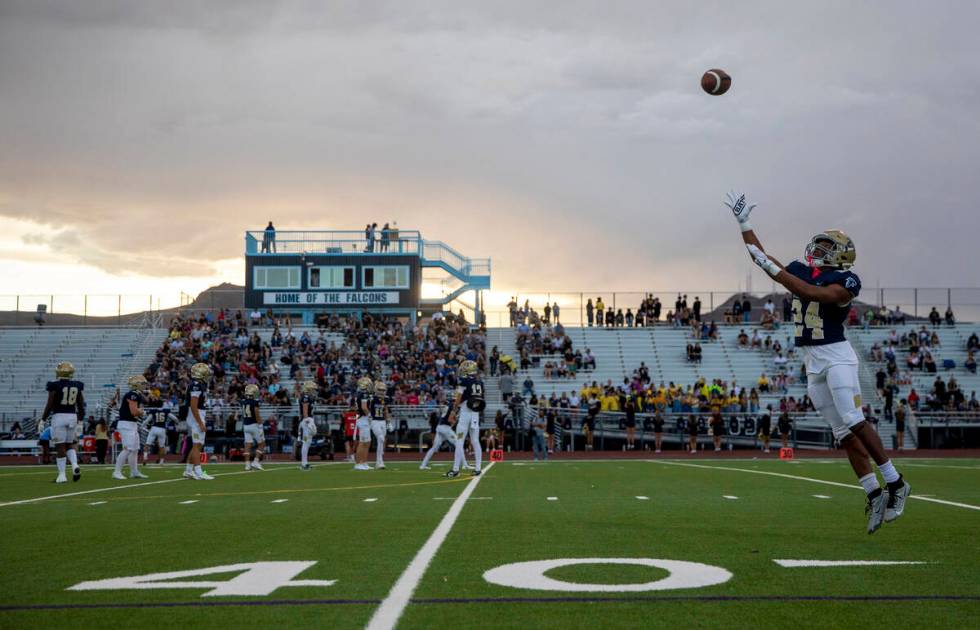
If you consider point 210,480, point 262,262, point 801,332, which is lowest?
point 210,480

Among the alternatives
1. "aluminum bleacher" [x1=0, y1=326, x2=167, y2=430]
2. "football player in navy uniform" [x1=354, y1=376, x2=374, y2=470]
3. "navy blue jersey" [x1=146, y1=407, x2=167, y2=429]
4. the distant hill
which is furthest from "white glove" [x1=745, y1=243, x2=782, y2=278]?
the distant hill

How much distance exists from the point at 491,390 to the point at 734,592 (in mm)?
34721

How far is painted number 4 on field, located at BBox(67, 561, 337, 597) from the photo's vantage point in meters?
5.43

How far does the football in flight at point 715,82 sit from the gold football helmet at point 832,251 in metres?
4.44

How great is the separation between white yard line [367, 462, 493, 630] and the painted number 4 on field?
1.48 feet

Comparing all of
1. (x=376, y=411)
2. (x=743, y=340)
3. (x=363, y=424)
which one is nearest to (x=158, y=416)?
(x=376, y=411)

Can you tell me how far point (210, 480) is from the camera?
17250 millimetres

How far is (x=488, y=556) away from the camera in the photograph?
663cm

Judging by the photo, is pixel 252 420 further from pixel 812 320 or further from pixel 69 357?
pixel 69 357

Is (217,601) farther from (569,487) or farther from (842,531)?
(569,487)

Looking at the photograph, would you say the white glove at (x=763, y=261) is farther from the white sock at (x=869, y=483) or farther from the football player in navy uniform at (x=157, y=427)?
the football player in navy uniform at (x=157, y=427)

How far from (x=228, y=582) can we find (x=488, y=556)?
5.82 ft

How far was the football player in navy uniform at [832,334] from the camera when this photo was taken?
8.04 m

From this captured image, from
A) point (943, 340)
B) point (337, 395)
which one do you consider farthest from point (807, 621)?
point (943, 340)
